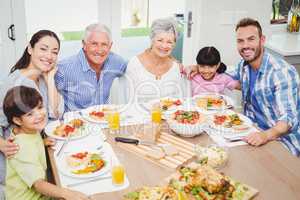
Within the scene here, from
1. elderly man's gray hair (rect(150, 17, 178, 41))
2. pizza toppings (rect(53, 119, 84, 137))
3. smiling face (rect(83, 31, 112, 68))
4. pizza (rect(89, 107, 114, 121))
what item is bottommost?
pizza toppings (rect(53, 119, 84, 137))

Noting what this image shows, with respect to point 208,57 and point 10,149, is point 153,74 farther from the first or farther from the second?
point 10,149

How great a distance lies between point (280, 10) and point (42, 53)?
2.82 m

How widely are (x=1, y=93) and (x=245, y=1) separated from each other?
2.50 m

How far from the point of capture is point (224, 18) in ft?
12.3

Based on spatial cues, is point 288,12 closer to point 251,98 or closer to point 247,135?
point 251,98

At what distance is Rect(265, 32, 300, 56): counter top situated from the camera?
11.4ft

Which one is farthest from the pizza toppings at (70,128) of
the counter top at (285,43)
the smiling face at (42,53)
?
the counter top at (285,43)

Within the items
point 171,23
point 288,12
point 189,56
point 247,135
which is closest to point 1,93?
point 171,23

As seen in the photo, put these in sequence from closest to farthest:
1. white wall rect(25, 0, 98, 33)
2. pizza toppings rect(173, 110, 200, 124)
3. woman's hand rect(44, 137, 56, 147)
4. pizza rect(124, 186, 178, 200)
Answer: pizza rect(124, 186, 178, 200)
woman's hand rect(44, 137, 56, 147)
pizza toppings rect(173, 110, 200, 124)
white wall rect(25, 0, 98, 33)

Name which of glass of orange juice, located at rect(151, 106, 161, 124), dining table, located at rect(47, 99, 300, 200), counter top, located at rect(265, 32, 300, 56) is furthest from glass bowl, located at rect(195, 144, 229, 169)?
counter top, located at rect(265, 32, 300, 56)

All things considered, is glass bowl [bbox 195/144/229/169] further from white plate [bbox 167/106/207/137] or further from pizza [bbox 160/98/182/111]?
pizza [bbox 160/98/182/111]

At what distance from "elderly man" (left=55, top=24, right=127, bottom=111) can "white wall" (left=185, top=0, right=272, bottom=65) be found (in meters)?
1.28

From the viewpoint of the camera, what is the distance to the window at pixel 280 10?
4.12 meters

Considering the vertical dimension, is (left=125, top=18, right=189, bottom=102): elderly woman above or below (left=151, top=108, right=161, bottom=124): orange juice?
above
